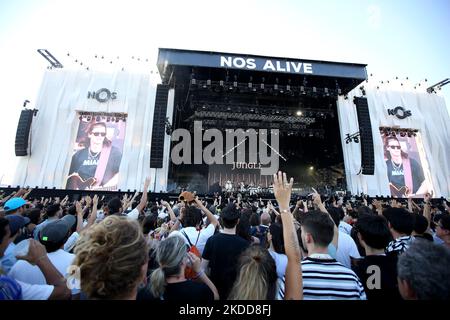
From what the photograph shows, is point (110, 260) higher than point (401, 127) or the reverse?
the reverse

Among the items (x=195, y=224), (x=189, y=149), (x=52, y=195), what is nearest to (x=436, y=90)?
(x=189, y=149)

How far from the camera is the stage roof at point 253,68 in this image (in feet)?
32.3

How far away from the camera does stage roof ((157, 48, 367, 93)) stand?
984cm

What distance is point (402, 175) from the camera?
1222cm

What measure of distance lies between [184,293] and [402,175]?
15.0 m

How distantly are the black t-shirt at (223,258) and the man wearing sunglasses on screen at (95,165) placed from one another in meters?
10.8

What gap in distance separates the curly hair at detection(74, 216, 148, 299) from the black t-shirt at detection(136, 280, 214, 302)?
0.41 m

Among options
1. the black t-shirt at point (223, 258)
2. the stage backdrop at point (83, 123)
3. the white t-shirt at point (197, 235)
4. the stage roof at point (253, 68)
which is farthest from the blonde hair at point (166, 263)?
the stage backdrop at point (83, 123)

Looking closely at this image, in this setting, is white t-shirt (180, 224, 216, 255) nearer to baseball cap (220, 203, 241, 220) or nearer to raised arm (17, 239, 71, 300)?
baseball cap (220, 203, 241, 220)

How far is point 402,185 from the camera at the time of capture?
12.1 m

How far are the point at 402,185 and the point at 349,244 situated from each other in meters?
13.1

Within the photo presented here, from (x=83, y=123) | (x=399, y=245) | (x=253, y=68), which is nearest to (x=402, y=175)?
(x=253, y=68)

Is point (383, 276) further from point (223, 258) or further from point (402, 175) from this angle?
point (402, 175)
